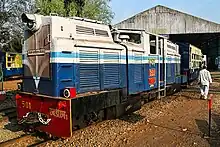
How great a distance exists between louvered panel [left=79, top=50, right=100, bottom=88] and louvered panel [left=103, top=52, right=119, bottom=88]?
1.18ft

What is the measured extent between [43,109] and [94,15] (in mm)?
24038

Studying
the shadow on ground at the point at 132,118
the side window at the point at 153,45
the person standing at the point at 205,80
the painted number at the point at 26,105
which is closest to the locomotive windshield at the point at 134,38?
the side window at the point at 153,45

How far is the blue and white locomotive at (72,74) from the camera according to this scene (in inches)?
240

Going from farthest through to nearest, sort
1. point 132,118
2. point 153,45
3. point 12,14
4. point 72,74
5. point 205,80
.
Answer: point 12,14, point 205,80, point 153,45, point 132,118, point 72,74

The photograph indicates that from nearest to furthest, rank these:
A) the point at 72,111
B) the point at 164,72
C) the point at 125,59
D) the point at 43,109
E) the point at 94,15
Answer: the point at 72,111 → the point at 43,109 → the point at 125,59 → the point at 164,72 → the point at 94,15

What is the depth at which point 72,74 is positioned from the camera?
20.8ft

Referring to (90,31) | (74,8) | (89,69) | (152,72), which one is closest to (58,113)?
(89,69)

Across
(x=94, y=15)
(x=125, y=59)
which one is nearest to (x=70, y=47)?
(x=125, y=59)

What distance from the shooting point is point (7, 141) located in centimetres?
648

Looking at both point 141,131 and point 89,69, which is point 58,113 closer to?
point 89,69

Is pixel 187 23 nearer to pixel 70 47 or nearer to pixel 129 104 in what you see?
pixel 129 104

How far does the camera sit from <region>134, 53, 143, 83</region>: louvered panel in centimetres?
869

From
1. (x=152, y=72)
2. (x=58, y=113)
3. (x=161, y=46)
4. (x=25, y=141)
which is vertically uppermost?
(x=161, y=46)

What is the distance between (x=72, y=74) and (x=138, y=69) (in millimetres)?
3166
